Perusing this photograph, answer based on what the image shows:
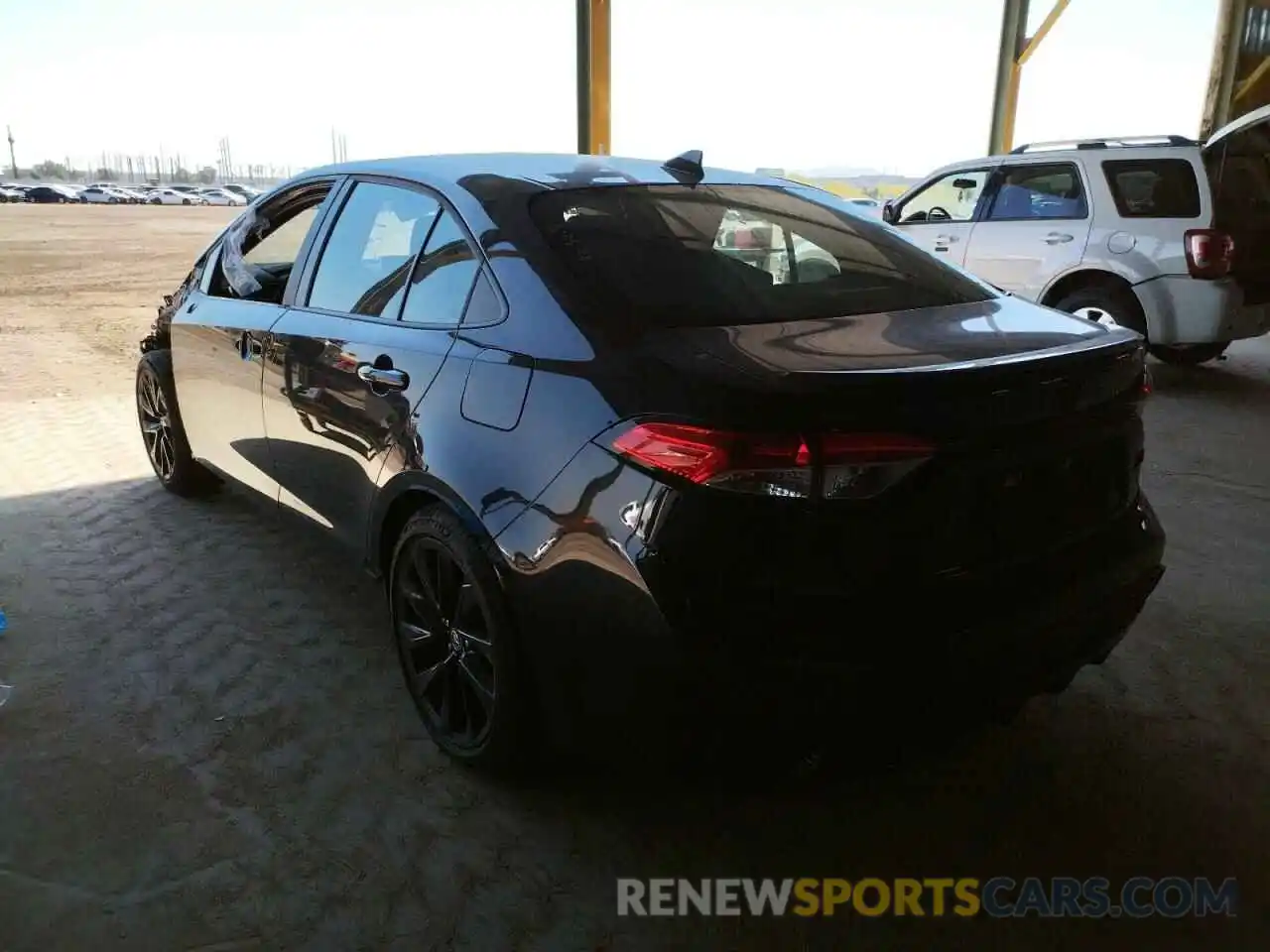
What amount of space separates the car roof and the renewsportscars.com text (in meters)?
1.73

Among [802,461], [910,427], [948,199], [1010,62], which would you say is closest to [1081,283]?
[948,199]

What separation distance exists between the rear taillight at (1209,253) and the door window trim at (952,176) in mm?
1679

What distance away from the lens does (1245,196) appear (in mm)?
6539

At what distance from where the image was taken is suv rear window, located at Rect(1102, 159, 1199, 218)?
21.2 feet

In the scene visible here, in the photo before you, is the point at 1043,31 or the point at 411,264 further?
the point at 1043,31

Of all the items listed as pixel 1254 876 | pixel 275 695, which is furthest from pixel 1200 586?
pixel 275 695

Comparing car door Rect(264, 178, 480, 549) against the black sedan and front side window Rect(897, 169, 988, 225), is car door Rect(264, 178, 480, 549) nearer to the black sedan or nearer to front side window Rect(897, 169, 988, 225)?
front side window Rect(897, 169, 988, 225)

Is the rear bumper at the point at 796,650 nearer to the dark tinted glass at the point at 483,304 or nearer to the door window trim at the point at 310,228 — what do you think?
the dark tinted glass at the point at 483,304

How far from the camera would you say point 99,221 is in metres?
30.0

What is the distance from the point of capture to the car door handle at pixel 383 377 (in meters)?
2.44

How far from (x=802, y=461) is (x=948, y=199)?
23.8 ft

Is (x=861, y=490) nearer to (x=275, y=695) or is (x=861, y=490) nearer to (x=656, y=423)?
(x=656, y=423)

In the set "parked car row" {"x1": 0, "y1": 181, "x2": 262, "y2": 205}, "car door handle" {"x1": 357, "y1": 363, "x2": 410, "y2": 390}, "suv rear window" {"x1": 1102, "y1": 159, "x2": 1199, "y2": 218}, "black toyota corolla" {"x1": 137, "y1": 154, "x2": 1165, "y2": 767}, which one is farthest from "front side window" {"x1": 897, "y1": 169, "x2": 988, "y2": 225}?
"parked car row" {"x1": 0, "y1": 181, "x2": 262, "y2": 205}

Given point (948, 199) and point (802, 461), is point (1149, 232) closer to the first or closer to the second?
point (948, 199)
